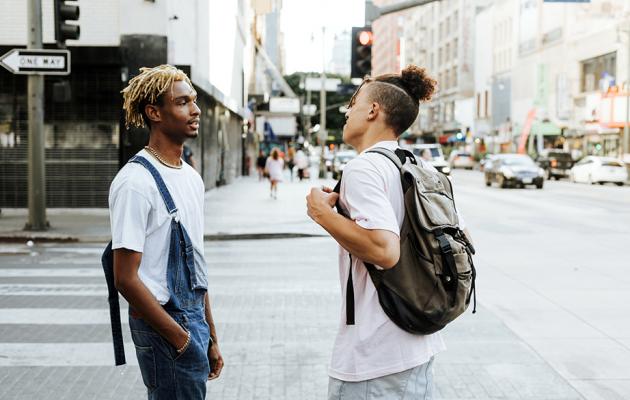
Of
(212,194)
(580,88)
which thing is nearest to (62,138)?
(212,194)

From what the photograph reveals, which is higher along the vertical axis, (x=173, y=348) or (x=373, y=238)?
(x=373, y=238)

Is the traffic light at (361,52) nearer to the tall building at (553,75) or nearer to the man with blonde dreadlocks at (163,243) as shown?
the man with blonde dreadlocks at (163,243)

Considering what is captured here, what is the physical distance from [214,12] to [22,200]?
12.8 m

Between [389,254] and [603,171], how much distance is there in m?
38.8

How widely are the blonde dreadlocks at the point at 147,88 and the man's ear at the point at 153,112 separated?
0.02 metres

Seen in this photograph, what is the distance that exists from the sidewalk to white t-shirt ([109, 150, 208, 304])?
418 inches

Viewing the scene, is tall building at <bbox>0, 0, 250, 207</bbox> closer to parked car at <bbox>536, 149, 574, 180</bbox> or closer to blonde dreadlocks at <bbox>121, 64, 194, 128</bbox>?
blonde dreadlocks at <bbox>121, 64, 194, 128</bbox>

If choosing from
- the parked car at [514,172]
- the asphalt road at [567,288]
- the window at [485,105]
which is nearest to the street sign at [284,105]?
the parked car at [514,172]

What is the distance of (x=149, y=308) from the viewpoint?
2818mm

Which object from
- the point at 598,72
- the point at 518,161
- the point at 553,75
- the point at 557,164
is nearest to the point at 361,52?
the point at 518,161

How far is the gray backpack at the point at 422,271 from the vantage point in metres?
2.68

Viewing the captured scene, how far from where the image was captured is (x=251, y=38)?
175 ft

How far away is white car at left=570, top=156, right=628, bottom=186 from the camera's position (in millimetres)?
38594

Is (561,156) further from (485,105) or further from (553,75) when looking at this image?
(485,105)
